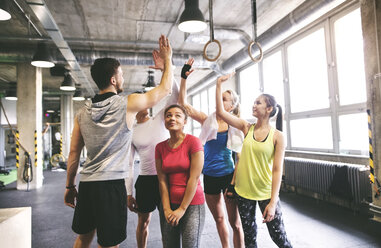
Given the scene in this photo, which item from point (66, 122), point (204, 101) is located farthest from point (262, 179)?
point (66, 122)

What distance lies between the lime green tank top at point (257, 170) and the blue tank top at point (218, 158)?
0.82 ft

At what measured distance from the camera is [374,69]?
306 cm

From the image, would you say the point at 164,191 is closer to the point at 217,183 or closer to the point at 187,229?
the point at 187,229

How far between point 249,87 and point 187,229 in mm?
6273

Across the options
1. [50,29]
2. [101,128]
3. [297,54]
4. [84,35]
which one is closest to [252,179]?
[101,128]

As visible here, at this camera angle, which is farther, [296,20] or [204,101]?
[204,101]

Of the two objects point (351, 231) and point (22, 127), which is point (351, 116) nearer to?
point (351, 231)

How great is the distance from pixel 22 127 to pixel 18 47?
210 centimetres

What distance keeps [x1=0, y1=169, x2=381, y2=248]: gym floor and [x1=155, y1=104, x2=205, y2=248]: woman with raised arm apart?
4.58 ft

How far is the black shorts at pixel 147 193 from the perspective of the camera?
190cm

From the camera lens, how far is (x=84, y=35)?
540cm

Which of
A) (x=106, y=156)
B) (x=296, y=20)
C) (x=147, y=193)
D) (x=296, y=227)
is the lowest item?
(x=296, y=227)

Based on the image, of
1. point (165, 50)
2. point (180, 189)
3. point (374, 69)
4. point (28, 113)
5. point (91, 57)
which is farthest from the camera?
point (28, 113)

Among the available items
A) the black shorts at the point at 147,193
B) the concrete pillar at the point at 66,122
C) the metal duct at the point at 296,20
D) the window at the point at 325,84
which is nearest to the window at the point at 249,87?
the window at the point at 325,84
